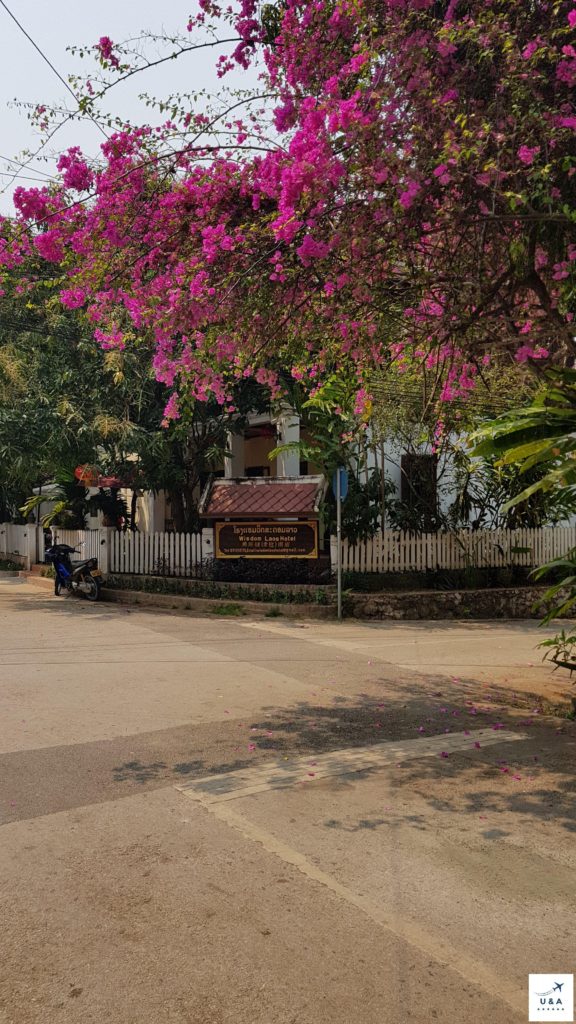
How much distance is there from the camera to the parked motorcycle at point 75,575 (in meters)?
17.8

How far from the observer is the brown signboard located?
16.2 metres

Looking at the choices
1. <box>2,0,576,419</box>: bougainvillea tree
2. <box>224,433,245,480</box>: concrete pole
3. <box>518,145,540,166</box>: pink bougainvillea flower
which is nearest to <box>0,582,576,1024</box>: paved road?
<box>2,0,576,419</box>: bougainvillea tree

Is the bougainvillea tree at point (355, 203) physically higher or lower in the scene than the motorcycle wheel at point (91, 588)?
higher

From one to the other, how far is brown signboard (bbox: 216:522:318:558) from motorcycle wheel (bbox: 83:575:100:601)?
2844 mm

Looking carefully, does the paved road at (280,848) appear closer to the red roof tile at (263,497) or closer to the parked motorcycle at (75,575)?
the red roof tile at (263,497)

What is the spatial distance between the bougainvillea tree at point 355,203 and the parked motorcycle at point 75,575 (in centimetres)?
980

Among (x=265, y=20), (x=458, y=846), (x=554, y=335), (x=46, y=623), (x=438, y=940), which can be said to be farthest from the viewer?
(x=46, y=623)

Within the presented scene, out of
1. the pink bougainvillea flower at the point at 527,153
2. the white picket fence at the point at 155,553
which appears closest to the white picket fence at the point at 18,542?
the white picket fence at the point at 155,553

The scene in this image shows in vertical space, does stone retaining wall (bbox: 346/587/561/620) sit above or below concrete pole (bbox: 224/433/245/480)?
below

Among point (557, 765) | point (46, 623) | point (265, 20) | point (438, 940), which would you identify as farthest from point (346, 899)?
point (46, 623)

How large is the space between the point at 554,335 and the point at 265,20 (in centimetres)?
402

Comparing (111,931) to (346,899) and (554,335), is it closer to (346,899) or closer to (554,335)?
(346,899)

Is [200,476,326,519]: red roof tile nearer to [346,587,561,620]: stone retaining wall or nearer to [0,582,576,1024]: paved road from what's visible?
[346,587,561,620]: stone retaining wall

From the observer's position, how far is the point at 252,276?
7480 millimetres
